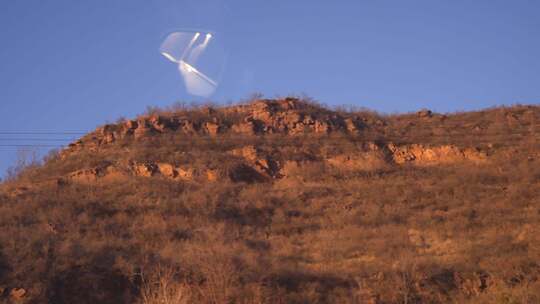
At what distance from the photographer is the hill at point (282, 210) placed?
14141 mm

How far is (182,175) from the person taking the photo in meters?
26.0

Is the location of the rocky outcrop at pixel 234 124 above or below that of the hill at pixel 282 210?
above

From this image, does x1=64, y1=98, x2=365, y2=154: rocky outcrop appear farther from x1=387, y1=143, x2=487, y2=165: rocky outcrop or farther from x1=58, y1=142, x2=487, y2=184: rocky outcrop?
x1=387, y1=143, x2=487, y2=165: rocky outcrop

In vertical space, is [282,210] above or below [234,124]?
below

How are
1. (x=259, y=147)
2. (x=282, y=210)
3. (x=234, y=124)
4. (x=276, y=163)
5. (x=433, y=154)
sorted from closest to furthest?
(x=282, y=210) → (x=276, y=163) → (x=433, y=154) → (x=259, y=147) → (x=234, y=124)

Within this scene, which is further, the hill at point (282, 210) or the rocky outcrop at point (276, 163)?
the rocky outcrop at point (276, 163)

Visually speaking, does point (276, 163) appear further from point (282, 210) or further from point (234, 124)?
point (282, 210)

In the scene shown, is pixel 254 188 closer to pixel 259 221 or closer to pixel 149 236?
Answer: pixel 259 221

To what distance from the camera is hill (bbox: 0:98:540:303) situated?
14.1m

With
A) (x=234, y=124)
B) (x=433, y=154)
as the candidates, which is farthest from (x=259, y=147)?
(x=433, y=154)

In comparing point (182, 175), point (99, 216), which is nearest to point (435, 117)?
point (182, 175)

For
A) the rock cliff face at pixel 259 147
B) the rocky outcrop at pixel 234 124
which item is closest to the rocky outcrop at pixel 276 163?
the rock cliff face at pixel 259 147

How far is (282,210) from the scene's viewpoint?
70.0 feet

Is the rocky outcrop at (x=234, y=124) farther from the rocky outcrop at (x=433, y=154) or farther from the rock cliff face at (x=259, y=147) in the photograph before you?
the rocky outcrop at (x=433, y=154)
